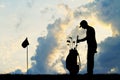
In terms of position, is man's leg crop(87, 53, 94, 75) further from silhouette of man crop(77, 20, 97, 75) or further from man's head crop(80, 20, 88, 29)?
man's head crop(80, 20, 88, 29)

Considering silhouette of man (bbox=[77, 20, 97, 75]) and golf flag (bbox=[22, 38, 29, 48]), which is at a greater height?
golf flag (bbox=[22, 38, 29, 48])

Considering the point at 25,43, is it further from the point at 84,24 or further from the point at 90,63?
the point at 90,63

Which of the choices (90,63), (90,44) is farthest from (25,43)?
(90,63)

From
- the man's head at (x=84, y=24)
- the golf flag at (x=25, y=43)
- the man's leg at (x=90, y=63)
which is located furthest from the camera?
the golf flag at (x=25, y=43)

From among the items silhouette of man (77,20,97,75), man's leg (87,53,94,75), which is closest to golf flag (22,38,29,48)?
silhouette of man (77,20,97,75)

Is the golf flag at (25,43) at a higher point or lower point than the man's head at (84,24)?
higher
